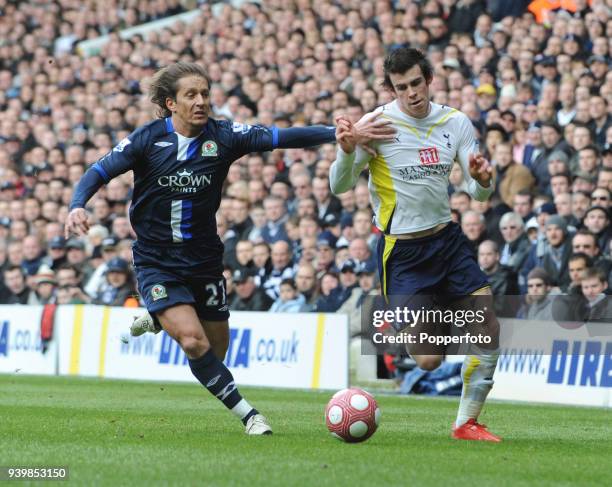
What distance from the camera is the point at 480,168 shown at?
8.81 metres

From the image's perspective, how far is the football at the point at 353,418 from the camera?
28.1ft

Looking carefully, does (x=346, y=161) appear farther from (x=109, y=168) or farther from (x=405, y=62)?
(x=109, y=168)

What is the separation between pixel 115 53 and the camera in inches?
1117

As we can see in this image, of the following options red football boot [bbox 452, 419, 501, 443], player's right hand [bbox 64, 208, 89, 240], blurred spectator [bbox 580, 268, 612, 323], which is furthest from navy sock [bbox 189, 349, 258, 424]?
blurred spectator [bbox 580, 268, 612, 323]

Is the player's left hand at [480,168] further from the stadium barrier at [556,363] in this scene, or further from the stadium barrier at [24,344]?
the stadium barrier at [24,344]

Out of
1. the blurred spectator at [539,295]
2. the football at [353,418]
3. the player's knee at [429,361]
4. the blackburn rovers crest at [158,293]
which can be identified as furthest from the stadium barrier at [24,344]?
the football at [353,418]

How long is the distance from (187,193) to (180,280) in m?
0.63

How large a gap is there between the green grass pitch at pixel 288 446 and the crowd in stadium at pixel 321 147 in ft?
10.8

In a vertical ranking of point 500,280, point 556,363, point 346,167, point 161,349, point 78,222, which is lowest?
point 161,349

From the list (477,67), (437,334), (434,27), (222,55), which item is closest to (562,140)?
(477,67)

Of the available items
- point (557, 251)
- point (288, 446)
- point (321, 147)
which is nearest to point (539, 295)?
point (557, 251)

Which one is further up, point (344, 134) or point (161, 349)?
point (344, 134)

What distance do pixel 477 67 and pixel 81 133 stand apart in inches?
373

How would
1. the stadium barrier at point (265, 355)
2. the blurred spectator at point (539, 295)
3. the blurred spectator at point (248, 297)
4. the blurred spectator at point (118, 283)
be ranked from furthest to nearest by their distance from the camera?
the blurred spectator at point (118, 283), the blurred spectator at point (248, 297), the blurred spectator at point (539, 295), the stadium barrier at point (265, 355)
